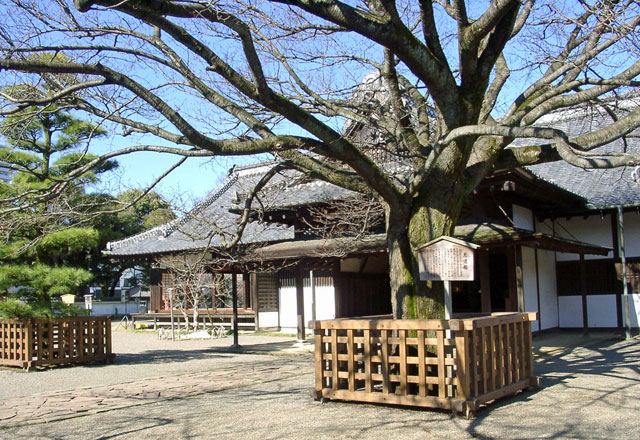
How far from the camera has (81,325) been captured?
13320 mm

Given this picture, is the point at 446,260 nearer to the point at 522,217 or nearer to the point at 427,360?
the point at 427,360

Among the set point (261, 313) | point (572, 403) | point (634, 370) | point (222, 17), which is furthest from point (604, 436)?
point (261, 313)

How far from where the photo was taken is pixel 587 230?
16.6m

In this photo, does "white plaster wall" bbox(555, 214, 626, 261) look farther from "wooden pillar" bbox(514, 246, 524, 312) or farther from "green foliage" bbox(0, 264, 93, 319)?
"green foliage" bbox(0, 264, 93, 319)

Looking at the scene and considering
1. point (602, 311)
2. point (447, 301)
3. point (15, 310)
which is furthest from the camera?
point (602, 311)

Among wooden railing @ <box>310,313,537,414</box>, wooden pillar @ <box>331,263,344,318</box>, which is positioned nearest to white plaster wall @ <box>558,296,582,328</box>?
wooden pillar @ <box>331,263,344,318</box>

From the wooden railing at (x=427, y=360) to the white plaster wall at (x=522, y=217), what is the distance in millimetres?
7417

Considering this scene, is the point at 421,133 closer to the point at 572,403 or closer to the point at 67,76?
the point at 572,403

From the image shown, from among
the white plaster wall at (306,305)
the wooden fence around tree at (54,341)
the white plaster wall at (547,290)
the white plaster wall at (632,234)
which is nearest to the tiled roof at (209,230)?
the white plaster wall at (306,305)

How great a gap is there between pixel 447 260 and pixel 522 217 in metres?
9.29

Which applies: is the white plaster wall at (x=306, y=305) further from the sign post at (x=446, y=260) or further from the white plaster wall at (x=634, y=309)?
the sign post at (x=446, y=260)

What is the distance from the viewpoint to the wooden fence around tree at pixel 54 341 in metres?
12.9

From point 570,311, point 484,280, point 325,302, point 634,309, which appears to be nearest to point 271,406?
point 484,280

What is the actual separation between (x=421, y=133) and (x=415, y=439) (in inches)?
170
